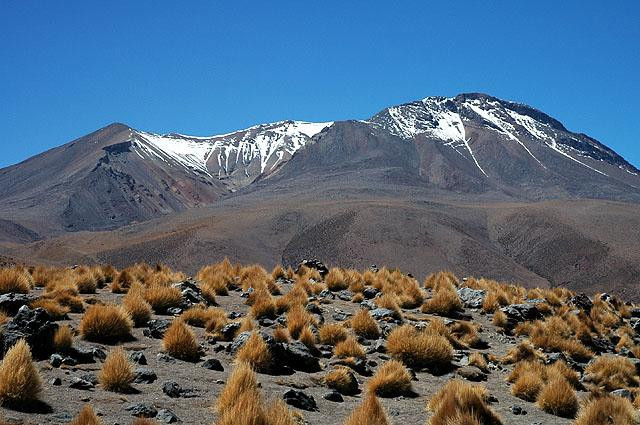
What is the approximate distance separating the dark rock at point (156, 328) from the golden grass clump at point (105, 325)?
0.36 m

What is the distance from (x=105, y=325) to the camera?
395 inches

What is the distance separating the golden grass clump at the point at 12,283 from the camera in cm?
1266

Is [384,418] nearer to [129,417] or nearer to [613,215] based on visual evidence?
[129,417]

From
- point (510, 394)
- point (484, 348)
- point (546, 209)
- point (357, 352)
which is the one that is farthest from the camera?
point (546, 209)

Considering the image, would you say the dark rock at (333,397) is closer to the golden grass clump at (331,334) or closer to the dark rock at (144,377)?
the dark rock at (144,377)

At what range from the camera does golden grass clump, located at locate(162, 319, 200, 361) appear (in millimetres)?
9597

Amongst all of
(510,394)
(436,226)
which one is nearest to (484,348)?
(510,394)

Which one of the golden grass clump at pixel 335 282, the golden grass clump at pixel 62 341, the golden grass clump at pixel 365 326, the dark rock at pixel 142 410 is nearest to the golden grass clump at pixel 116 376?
the dark rock at pixel 142 410

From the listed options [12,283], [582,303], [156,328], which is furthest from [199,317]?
[582,303]

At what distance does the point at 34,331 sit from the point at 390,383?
528 centimetres

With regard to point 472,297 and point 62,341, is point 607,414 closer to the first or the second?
point 62,341

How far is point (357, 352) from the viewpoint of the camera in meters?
10.6

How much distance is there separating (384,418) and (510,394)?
3.98 metres

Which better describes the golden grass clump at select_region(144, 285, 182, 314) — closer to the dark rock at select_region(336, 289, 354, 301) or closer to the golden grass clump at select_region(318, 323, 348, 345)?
the golden grass clump at select_region(318, 323, 348, 345)
